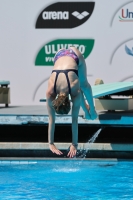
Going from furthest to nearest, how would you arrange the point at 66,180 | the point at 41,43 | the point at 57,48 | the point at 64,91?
the point at 41,43, the point at 57,48, the point at 66,180, the point at 64,91

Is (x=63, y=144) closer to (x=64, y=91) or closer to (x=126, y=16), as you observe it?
(x=64, y=91)

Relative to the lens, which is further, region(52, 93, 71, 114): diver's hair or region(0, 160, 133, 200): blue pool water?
region(0, 160, 133, 200): blue pool water

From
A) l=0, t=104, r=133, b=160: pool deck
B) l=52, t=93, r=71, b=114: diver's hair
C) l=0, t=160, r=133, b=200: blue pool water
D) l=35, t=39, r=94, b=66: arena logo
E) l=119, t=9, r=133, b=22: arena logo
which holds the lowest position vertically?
l=0, t=160, r=133, b=200: blue pool water

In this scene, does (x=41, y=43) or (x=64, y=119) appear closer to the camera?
(x=64, y=119)

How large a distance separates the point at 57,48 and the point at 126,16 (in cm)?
159

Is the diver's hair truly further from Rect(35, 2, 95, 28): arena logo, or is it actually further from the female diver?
Rect(35, 2, 95, 28): arena logo

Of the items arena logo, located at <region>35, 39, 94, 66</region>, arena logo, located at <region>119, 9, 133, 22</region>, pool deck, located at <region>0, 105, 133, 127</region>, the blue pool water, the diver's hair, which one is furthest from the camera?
arena logo, located at <region>35, 39, 94, 66</region>

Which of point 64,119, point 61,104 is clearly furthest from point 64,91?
point 64,119

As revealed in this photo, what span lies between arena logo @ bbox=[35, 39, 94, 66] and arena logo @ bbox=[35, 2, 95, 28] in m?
0.34

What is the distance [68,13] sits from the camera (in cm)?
1191

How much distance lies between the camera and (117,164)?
29.4 ft

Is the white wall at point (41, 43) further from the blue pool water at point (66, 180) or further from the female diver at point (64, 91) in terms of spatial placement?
the female diver at point (64, 91)

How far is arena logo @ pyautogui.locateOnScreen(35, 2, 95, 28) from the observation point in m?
11.9

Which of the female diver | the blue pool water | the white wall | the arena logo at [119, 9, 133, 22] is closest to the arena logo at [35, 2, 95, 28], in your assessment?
the white wall
